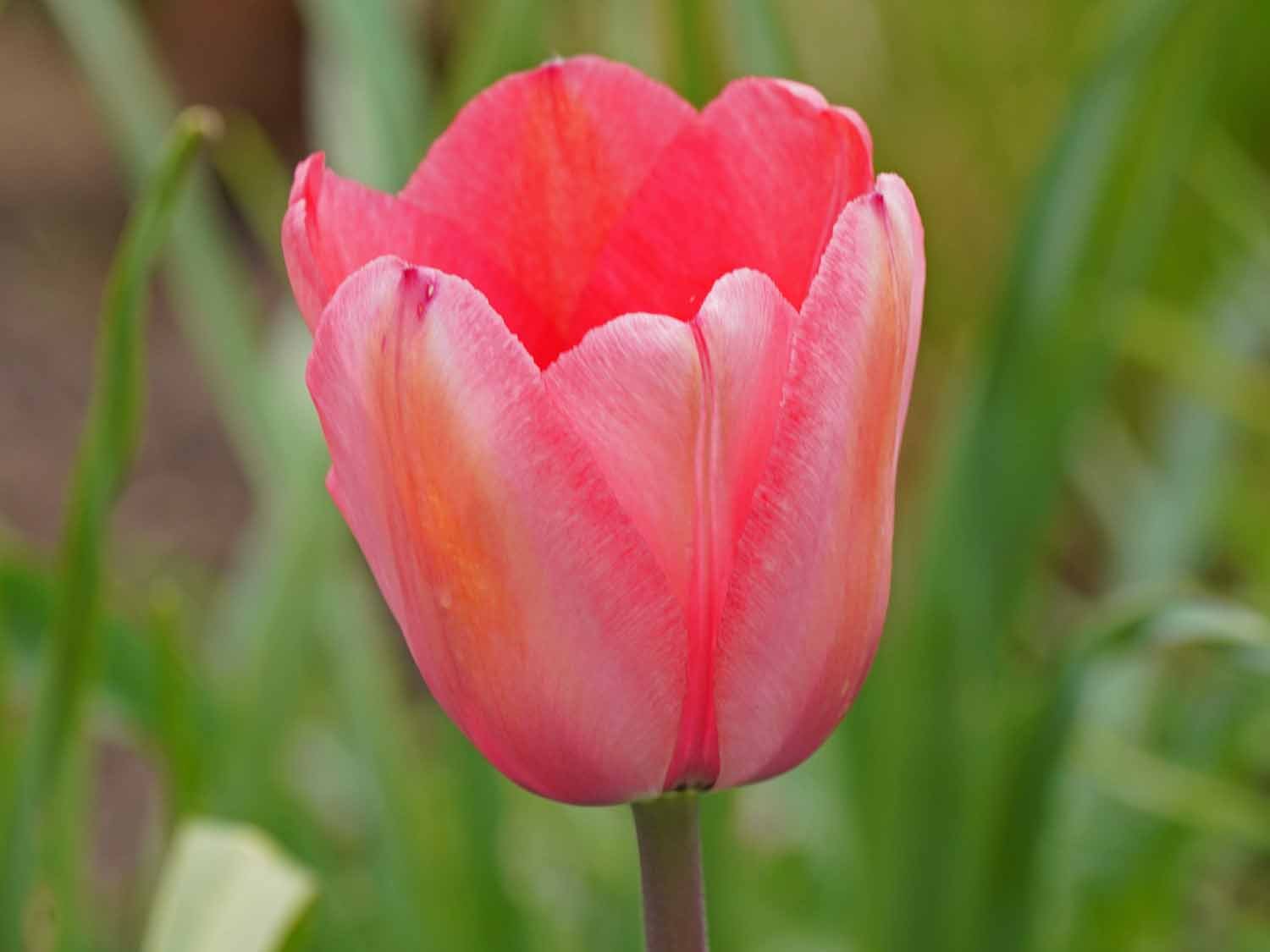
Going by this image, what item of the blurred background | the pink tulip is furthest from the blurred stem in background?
the pink tulip

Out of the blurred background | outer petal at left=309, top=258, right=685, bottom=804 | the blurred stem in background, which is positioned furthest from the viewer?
the blurred background

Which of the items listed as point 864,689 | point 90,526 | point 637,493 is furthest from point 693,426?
point 864,689

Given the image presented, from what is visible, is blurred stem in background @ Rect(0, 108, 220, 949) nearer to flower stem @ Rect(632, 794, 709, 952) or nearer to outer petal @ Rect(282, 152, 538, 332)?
outer petal @ Rect(282, 152, 538, 332)

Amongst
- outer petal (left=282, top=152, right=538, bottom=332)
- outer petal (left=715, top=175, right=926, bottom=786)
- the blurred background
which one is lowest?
the blurred background

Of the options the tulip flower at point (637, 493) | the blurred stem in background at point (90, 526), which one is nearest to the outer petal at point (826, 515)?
the tulip flower at point (637, 493)

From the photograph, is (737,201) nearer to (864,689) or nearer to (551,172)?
(551,172)

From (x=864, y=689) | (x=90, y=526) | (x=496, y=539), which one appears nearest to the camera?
(x=496, y=539)

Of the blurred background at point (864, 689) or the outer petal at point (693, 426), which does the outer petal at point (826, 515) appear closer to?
the outer petal at point (693, 426)

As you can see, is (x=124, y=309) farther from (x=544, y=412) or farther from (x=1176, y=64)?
(x=1176, y=64)
